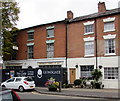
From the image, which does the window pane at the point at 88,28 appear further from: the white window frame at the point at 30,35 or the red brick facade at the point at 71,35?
the white window frame at the point at 30,35

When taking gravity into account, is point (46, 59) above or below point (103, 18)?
below

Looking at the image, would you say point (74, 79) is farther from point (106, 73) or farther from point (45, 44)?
point (45, 44)

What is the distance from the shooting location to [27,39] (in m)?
29.9

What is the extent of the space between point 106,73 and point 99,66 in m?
1.18

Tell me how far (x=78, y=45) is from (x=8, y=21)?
468 inches

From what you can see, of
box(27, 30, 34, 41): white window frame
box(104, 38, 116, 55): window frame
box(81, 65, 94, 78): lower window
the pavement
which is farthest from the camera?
box(27, 30, 34, 41): white window frame

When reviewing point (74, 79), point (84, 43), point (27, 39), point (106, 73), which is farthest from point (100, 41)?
point (27, 39)

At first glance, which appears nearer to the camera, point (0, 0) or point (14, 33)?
point (0, 0)

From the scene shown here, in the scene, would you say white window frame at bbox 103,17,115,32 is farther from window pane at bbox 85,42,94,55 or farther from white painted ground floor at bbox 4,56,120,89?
white painted ground floor at bbox 4,56,120,89

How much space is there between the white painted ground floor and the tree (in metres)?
4.36

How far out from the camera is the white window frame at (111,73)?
2147 centimetres

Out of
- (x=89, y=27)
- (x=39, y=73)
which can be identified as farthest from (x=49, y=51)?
(x=89, y=27)

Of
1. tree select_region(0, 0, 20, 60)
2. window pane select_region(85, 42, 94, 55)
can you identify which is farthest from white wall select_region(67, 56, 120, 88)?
tree select_region(0, 0, 20, 60)

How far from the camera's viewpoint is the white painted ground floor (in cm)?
2145
